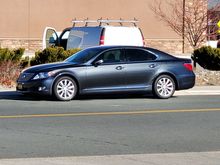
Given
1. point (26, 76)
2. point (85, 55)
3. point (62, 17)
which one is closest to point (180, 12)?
point (62, 17)

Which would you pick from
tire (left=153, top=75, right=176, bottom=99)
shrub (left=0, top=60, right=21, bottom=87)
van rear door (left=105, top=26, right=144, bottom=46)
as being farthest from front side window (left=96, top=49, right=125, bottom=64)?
van rear door (left=105, top=26, right=144, bottom=46)

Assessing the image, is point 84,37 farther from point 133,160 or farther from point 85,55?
point 133,160

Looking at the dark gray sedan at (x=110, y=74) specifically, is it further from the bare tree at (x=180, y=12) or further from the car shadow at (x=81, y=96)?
the bare tree at (x=180, y=12)

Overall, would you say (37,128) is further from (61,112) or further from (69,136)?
(61,112)

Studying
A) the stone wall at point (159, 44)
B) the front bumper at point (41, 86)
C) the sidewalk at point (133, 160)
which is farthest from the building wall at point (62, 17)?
the sidewalk at point (133, 160)

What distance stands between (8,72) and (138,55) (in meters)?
5.05

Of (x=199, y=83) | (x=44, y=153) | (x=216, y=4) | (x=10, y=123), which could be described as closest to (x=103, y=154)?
(x=44, y=153)

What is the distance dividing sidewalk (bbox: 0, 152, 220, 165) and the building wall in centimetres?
2893

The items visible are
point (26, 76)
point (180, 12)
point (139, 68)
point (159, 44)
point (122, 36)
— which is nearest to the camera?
point (26, 76)

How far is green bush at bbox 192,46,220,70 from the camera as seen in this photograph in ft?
69.2

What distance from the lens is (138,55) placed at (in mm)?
15930

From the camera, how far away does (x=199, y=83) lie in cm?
1989

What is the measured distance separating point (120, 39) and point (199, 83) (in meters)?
3.08

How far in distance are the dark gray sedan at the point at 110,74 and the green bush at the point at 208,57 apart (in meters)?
5.02
